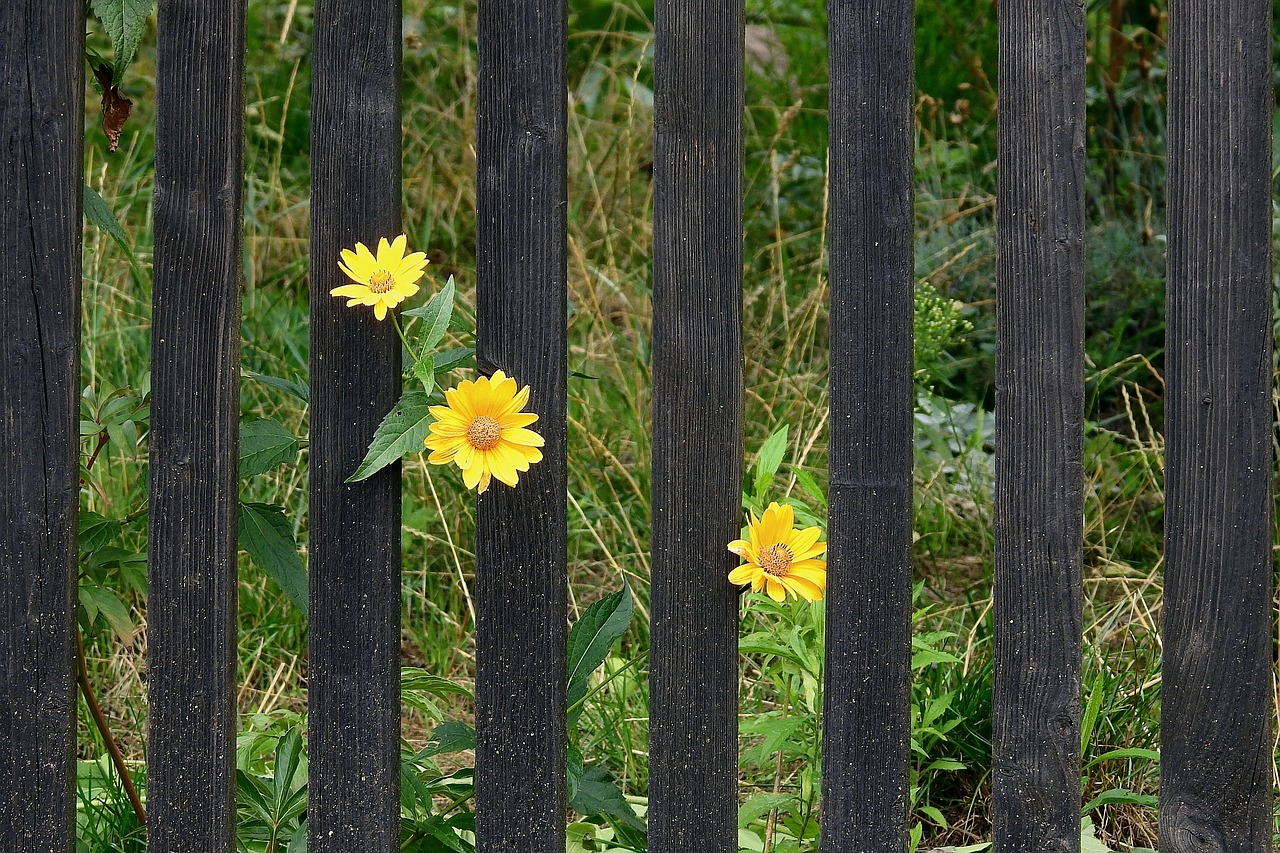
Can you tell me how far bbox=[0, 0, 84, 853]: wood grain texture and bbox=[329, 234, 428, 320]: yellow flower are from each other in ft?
1.09

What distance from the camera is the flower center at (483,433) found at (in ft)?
4.60

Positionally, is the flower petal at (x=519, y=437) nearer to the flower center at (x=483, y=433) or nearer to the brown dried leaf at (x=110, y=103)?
the flower center at (x=483, y=433)

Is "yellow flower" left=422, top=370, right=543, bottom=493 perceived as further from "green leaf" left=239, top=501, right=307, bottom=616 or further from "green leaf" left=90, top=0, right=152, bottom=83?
Result: "green leaf" left=90, top=0, right=152, bottom=83

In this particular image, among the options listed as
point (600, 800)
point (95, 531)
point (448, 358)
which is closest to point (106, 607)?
point (95, 531)

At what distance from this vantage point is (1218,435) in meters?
1.39

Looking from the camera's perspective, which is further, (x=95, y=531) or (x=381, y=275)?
(x=95, y=531)

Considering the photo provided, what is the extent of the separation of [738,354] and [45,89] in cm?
82

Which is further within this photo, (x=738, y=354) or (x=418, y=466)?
(x=418, y=466)

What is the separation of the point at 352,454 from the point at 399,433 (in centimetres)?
A: 8

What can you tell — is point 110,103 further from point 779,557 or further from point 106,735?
point 779,557

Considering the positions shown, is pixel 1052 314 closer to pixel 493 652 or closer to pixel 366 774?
pixel 493 652

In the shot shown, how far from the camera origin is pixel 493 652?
148cm

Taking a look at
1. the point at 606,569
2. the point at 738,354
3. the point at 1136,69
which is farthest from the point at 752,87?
the point at 738,354

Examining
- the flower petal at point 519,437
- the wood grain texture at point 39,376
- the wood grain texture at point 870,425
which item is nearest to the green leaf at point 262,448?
the wood grain texture at point 39,376
